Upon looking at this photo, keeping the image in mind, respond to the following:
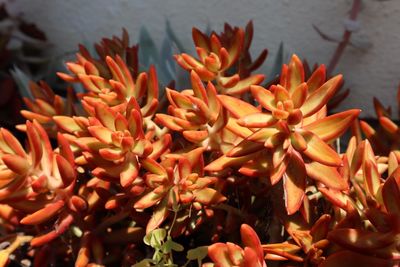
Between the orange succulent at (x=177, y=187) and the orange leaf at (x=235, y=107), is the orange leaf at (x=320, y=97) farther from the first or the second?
the orange succulent at (x=177, y=187)

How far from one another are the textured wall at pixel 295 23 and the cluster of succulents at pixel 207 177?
0.44 meters

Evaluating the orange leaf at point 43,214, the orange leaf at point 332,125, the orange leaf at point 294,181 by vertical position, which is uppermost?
the orange leaf at point 332,125

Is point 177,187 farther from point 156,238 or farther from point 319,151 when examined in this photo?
point 319,151

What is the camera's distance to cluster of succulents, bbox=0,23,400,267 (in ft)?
2.86

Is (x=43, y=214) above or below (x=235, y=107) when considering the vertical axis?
below

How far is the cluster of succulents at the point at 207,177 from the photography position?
87 cm

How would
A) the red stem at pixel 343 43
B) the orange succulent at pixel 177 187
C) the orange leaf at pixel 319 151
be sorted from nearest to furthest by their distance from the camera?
the orange leaf at pixel 319 151, the orange succulent at pixel 177 187, the red stem at pixel 343 43

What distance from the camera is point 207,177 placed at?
993mm

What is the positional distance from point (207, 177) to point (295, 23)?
33.2 inches

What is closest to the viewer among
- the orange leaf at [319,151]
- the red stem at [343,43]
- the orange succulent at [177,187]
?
the orange leaf at [319,151]

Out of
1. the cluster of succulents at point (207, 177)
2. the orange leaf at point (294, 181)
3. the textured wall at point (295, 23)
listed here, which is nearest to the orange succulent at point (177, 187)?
the cluster of succulents at point (207, 177)

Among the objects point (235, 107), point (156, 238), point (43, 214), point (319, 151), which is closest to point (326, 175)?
point (319, 151)

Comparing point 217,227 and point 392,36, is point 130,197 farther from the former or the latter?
point 392,36

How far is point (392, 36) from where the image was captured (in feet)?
5.20
